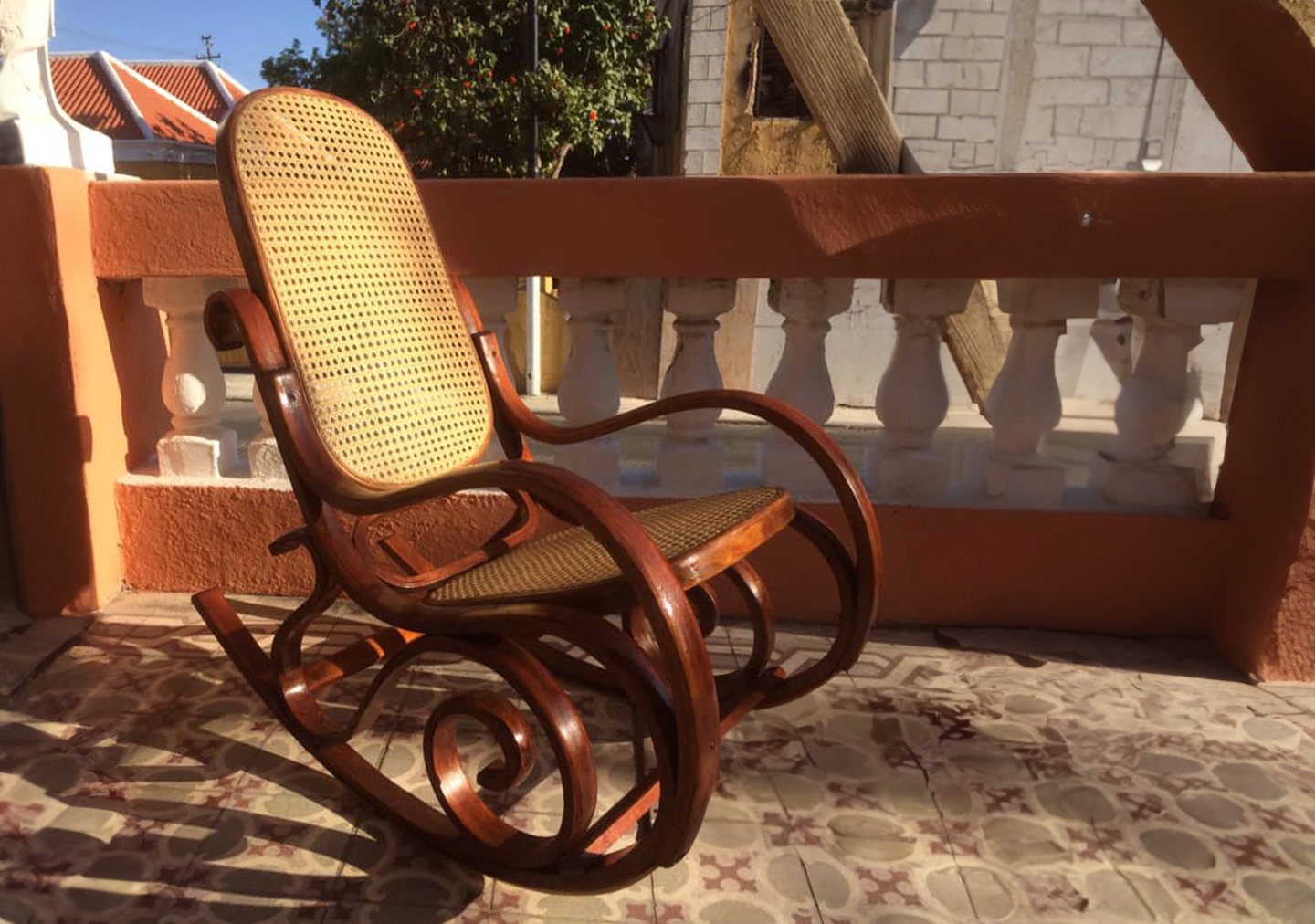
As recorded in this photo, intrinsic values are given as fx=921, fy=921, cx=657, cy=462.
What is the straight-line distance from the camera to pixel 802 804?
173cm

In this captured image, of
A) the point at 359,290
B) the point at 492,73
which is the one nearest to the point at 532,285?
the point at 492,73

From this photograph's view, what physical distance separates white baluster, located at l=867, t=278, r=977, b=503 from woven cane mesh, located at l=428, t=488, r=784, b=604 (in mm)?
803

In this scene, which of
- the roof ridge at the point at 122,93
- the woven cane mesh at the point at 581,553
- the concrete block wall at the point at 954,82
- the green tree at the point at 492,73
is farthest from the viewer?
the roof ridge at the point at 122,93

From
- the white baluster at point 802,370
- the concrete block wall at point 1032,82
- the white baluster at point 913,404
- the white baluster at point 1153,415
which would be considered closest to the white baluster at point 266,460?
the white baluster at point 802,370

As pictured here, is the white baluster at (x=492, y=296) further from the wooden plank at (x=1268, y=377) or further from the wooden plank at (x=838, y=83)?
the wooden plank at (x=1268, y=377)

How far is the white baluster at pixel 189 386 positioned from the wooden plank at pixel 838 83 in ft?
5.67

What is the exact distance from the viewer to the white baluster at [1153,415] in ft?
7.55

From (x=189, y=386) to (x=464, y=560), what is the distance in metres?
0.99

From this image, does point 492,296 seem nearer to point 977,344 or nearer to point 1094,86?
point 977,344

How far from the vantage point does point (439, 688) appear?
206cm

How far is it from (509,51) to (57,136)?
7187mm

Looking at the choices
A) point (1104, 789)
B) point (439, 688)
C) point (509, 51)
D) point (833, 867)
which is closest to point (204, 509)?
point (439, 688)

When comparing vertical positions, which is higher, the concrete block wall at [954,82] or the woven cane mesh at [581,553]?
the concrete block wall at [954,82]

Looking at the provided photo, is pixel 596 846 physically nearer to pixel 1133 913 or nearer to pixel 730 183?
pixel 1133 913
